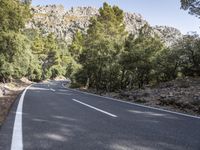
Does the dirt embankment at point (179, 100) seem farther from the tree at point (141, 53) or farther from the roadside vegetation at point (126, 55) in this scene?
the tree at point (141, 53)

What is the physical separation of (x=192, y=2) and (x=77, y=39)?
207 ft

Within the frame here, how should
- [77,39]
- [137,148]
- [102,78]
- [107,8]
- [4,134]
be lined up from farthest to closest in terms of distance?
[77,39] → [107,8] → [102,78] → [4,134] → [137,148]

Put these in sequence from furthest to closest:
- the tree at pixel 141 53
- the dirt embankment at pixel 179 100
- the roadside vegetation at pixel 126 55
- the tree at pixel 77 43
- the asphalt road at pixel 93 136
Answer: the tree at pixel 77 43 < the tree at pixel 141 53 < the roadside vegetation at pixel 126 55 < the dirt embankment at pixel 179 100 < the asphalt road at pixel 93 136

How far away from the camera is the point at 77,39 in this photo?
7762 cm

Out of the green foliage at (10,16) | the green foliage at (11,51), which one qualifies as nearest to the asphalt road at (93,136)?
the green foliage at (10,16)

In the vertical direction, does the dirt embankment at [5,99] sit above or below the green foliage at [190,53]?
below

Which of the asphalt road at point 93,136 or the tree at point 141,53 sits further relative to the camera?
the tree at point 141,53

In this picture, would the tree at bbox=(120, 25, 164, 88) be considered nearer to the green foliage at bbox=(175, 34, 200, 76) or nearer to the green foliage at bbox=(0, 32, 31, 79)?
the green foliage at bbox=(175, 34, 200, 76)

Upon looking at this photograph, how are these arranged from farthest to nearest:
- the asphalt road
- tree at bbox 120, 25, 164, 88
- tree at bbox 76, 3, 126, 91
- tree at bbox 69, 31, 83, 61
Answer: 1. tree at bbox 69, 31, 83, 61
2. tree at bbox 76, 3, 126, 91
3. tree at bbox 120, 25, 164, 88
4. the asphalt road

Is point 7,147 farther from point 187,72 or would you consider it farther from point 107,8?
point 107,8

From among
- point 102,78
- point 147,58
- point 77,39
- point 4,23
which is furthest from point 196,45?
point 77,39

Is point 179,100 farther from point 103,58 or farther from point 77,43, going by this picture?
point 77,43

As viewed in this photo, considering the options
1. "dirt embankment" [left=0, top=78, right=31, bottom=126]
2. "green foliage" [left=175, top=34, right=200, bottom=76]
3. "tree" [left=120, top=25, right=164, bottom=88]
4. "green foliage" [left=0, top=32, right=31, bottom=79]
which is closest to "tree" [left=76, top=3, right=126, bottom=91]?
"tree" [left=120, top=25, right=164, bottom=88]

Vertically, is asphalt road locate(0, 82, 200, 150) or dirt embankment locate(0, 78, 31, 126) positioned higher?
asphalt road locate(0, 82, 200, 150)
